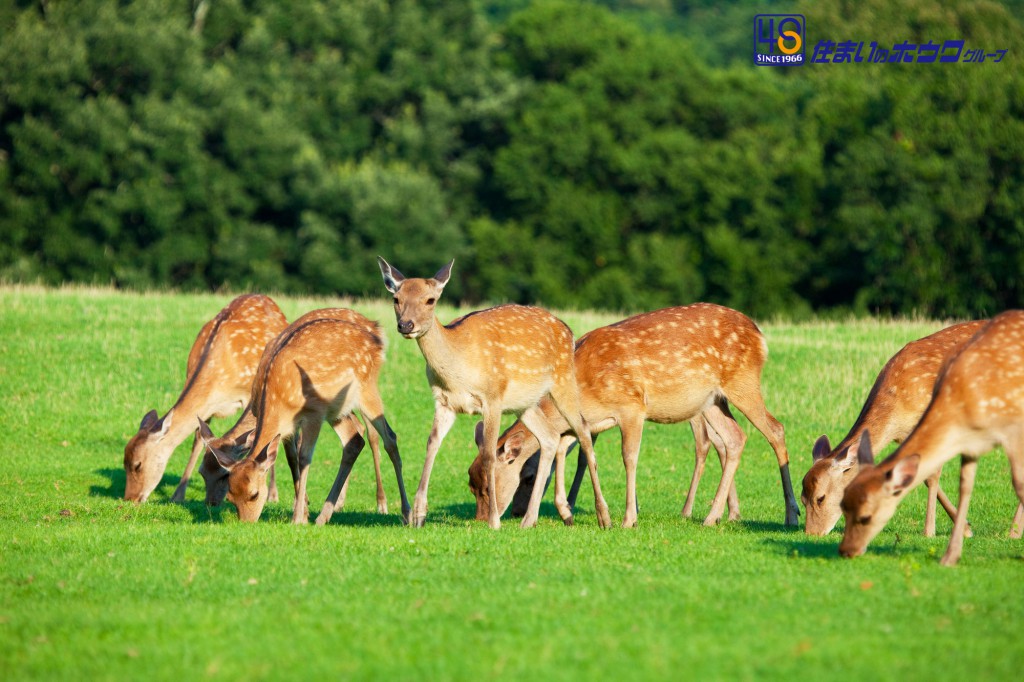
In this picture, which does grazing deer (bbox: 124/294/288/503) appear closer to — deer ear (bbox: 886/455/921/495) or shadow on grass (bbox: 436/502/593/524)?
shadow on grass (bbox: 436/502/593/524)

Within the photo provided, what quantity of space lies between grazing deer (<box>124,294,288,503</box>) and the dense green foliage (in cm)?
2368

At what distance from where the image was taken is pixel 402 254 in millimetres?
40250

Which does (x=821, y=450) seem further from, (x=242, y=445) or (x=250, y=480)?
(x=242, y=445)

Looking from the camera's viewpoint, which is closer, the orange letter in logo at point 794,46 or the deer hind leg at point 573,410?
the deer hind leg at point 573,410

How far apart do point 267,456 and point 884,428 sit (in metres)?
5.52

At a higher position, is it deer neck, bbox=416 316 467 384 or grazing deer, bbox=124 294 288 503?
deer neck, bbox=416 316 467 384

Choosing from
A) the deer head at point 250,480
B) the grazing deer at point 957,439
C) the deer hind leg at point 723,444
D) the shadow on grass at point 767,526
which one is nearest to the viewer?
the grazing deer at point 957,439

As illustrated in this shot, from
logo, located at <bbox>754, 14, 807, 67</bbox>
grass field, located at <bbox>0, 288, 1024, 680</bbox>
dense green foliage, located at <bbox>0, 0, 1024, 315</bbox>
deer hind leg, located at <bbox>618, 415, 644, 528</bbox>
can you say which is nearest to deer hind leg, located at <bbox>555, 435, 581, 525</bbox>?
grass field, located at <bbox>0, 288, 1024, 680</bbox>

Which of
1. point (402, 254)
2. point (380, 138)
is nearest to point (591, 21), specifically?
point (380, 138)

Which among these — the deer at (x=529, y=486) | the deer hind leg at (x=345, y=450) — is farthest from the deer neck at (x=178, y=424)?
the deer at (x=529, y=486)

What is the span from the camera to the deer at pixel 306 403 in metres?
11.0

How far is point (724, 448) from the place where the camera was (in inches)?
508

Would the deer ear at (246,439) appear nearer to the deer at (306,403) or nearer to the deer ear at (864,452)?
the deer at (306,403)

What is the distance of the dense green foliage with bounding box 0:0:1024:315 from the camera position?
3697 centimetres
